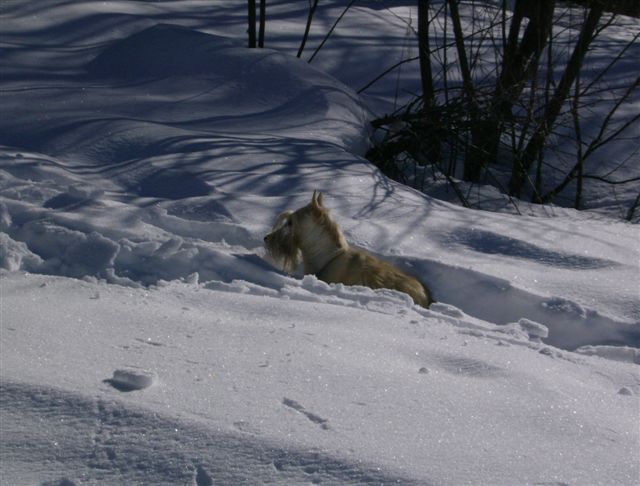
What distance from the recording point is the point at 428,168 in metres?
9.30

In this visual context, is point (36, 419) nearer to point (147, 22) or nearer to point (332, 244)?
point (332, 244)

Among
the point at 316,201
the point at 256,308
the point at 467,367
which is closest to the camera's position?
the point at 467,367

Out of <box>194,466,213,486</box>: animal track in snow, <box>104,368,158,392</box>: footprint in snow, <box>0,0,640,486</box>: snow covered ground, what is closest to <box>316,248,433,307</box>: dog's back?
<box>0,0,640,486</box>: snow covered ground

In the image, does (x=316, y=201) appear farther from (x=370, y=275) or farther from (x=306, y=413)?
(x=306, y=413)

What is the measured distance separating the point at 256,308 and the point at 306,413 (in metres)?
1.27

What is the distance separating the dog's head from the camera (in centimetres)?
571

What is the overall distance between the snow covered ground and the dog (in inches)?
8.0

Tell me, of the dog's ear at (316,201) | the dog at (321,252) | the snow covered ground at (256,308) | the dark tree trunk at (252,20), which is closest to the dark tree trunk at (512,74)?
the snow covered ground at (256,308)

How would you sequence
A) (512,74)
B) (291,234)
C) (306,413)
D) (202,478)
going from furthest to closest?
(512,74)
(291,234)
(306,413)
(202,478)

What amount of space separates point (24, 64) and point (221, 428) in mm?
7053

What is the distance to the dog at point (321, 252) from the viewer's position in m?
5.46

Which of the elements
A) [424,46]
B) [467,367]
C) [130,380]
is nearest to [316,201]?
[467,367]

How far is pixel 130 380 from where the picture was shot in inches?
130

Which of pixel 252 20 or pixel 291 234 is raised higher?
pixel 252 20
